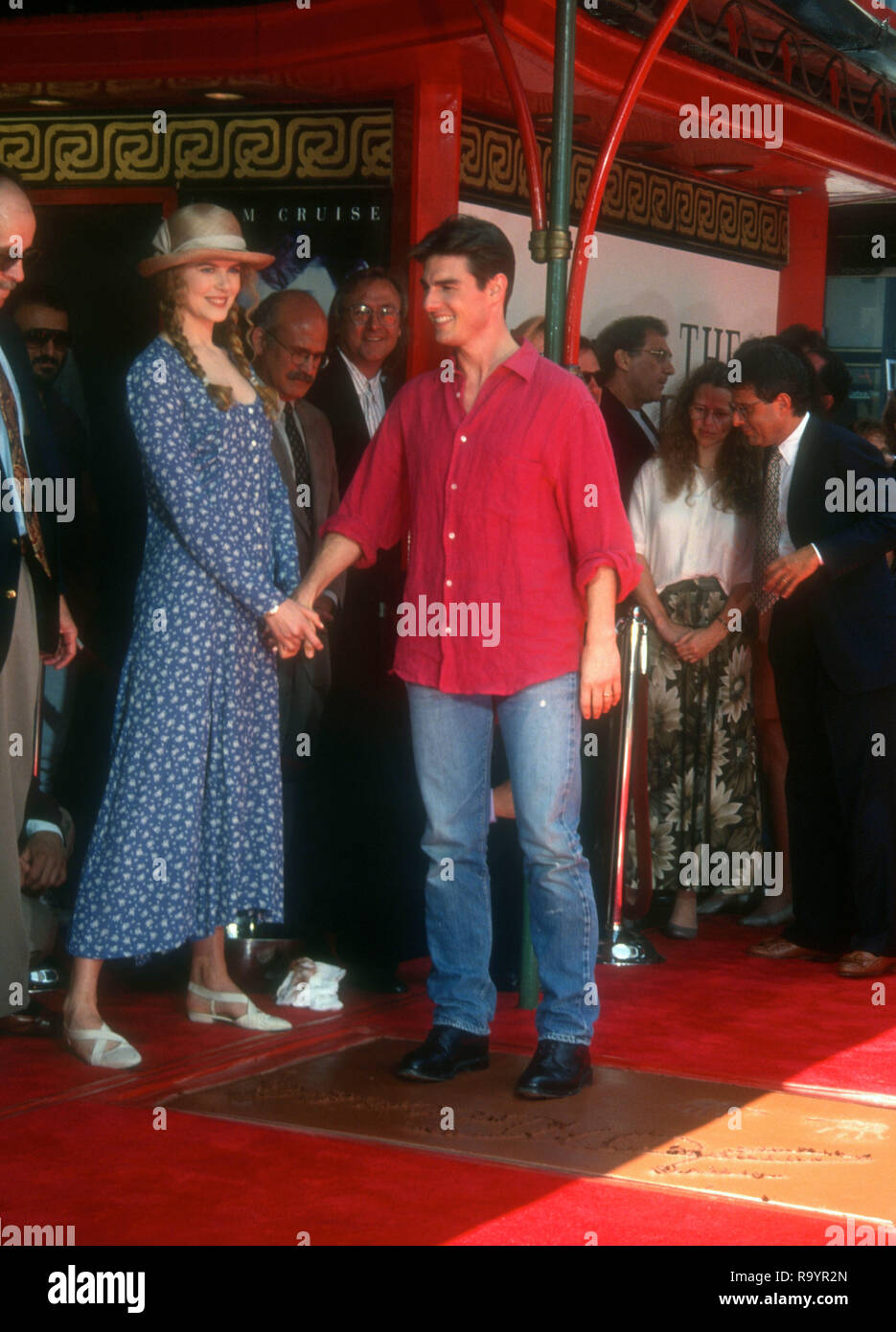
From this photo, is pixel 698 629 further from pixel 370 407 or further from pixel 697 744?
pixel 370 407

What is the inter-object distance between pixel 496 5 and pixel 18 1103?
3500 millimetres

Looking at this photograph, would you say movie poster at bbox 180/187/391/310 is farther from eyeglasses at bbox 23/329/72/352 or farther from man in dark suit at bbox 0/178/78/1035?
man in dark suit at bbox 0/178/78/1035

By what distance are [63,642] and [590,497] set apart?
139cm

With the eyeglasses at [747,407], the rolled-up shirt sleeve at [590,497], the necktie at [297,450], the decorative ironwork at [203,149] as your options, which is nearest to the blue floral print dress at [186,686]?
the necktie at [297,450]

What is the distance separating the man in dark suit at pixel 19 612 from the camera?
14.1ft

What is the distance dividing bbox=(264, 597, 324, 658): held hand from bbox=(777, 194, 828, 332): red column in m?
5.59

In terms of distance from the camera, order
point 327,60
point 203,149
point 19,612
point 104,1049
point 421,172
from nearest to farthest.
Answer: point 104,1049, point 19,612, point 327,60, point 421,172, point 203,149

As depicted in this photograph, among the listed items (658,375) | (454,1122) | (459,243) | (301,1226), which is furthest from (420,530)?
(658,375)

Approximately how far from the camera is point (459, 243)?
4141 mm

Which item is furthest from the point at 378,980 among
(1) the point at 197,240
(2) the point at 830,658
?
(1) the point at 197,240

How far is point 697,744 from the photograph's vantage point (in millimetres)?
6336

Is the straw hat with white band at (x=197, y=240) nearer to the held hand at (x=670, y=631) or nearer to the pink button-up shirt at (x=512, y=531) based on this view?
the pink button-up shirt at (x=512, y=531)

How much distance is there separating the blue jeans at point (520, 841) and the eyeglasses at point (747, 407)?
1926 millimetres

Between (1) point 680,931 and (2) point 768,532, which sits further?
(1) point 680,931
